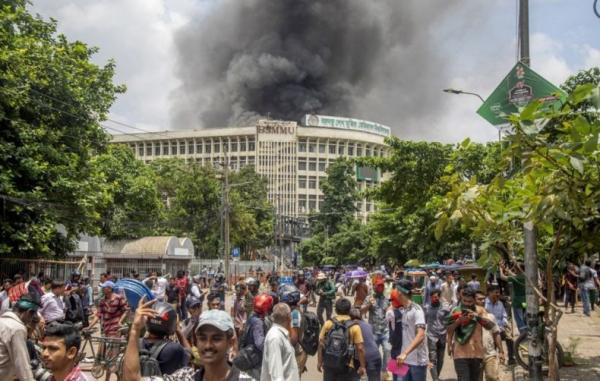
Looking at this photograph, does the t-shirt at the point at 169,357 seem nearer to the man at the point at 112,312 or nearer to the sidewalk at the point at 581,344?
the man at the point at 112,312

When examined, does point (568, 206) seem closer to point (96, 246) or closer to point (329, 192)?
point (96, 246)

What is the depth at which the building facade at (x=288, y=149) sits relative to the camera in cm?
9325

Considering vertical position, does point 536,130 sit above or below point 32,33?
below

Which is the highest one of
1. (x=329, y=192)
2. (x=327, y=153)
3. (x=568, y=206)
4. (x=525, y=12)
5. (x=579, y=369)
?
(x=327, y=153)

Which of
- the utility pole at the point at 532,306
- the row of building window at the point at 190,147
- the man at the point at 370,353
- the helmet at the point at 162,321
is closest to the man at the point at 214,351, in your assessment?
the helmet at the point at 162,321

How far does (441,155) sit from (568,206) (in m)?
16.3

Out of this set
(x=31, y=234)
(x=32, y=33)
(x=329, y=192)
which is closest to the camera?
(x=31, y=234)

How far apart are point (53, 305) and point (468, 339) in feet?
25.2

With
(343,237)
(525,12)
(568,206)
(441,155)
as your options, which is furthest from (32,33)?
(343,237)

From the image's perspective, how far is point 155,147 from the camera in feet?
327

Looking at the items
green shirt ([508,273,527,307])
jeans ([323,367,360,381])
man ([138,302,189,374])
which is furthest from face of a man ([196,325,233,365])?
green shirt ([508,273,527,307])

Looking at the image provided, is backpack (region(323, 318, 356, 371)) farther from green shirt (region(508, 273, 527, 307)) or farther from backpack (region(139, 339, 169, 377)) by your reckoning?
green shirt (region(508, 273, 527, 307))

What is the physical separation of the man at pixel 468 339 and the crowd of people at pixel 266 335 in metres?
0.01

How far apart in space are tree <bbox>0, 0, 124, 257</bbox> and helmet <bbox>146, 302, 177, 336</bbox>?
16165 mm
